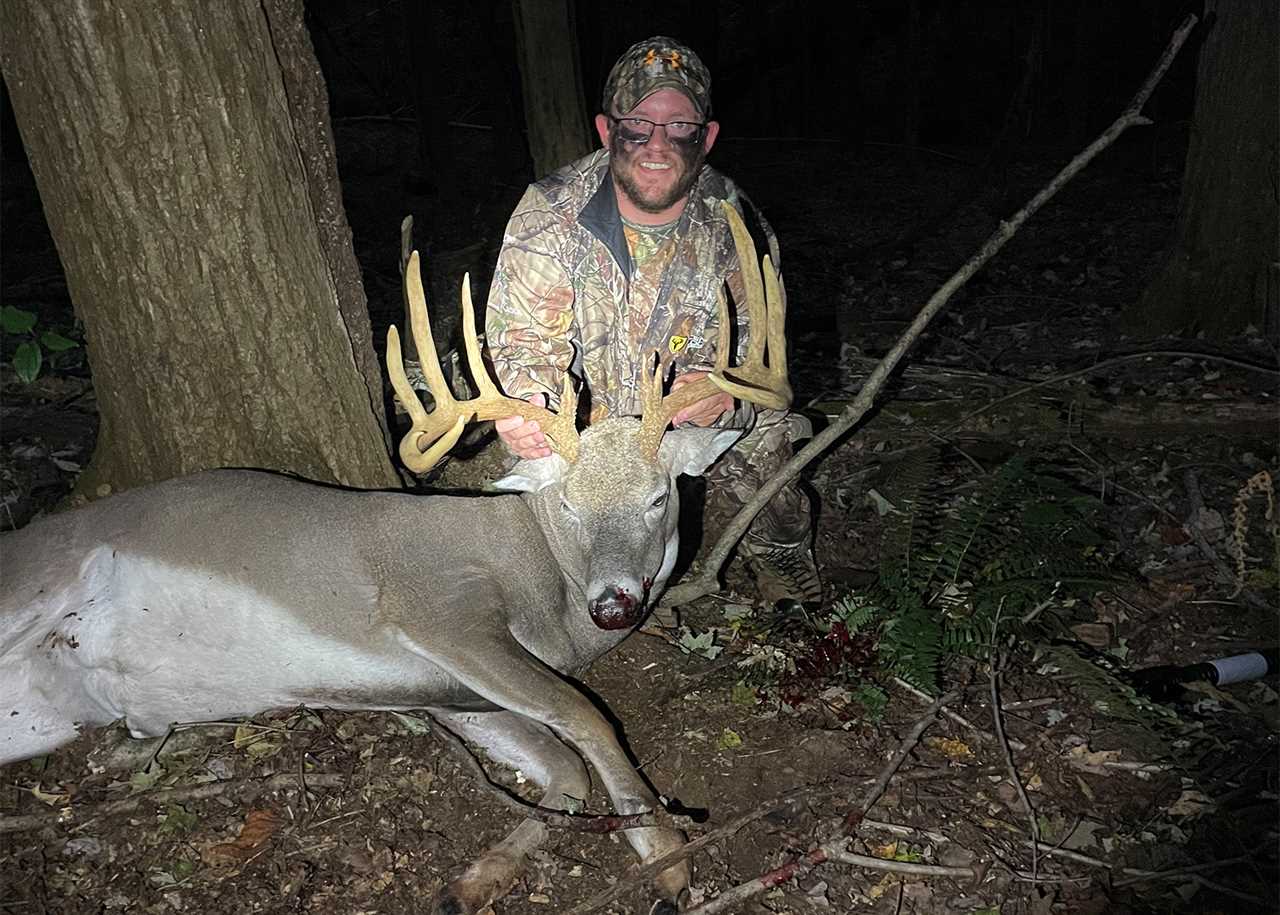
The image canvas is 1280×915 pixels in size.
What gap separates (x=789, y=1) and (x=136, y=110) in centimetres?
1658

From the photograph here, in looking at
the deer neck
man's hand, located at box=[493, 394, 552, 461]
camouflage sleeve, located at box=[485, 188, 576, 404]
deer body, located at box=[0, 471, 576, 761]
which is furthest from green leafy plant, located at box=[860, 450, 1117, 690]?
camouflage sleeve, located at box=[485, 188, 576, 404]

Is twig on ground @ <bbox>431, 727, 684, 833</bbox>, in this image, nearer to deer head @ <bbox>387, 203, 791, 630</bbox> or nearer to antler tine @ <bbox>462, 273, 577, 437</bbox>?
deer head @ <bbox>387, 203, 791, 630</bbox>

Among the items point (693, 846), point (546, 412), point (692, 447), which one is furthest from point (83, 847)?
point (692, 447)

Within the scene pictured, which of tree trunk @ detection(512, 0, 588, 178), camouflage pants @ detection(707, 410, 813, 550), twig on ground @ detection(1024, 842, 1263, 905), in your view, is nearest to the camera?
twig on ground @ detection(1024, 842, 1263, 905)

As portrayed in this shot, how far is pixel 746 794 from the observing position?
3459 millimetres

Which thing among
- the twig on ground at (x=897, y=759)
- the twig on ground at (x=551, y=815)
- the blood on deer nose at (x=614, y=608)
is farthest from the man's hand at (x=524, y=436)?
the twig on ground at (x=897, y=759)

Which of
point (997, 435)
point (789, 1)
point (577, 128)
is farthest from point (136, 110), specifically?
point (789, 1)

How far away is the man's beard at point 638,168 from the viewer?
4.23 metres

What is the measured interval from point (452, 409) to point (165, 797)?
5.26 feet

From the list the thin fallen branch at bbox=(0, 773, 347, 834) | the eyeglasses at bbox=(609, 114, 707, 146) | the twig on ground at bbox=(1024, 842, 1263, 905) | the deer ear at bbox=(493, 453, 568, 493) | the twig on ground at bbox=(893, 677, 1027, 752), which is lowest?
the twig on ground at bbox=(1024, 842, 1263, 905)

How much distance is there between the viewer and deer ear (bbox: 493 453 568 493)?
3.92m

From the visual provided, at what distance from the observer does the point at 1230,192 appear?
251 inches

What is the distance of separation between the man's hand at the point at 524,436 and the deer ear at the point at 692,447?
0.46m

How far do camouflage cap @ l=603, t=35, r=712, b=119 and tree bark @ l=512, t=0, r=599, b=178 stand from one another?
2762 millimetres
